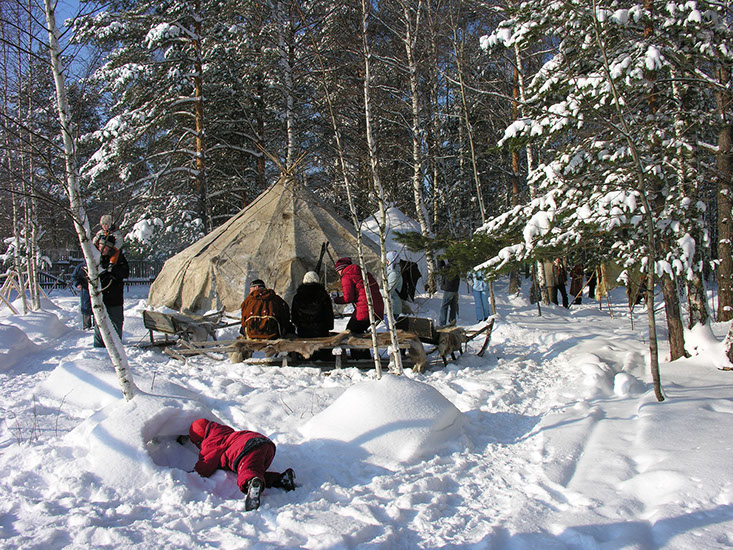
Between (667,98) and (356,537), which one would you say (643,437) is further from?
(667,98)

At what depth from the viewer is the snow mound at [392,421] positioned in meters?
3.74

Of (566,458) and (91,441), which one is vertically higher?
(91,441)

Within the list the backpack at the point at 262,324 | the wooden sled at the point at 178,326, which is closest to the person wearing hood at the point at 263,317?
the backpack at the point at 262,324

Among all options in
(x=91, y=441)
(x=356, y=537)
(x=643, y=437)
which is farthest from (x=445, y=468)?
(x=91, y=441)

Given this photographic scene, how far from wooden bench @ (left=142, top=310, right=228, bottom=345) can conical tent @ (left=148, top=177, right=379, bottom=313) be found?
278 cm

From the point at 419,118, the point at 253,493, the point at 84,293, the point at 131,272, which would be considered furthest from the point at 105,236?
the point at 131,272

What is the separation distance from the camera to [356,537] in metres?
2.58

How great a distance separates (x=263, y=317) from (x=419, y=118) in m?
8.66

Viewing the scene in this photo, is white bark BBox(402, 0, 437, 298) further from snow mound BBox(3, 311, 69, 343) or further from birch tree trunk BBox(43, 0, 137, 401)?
birch tree trunk BBox(43, 0, 137, 401)

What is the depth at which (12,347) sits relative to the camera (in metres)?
7.15

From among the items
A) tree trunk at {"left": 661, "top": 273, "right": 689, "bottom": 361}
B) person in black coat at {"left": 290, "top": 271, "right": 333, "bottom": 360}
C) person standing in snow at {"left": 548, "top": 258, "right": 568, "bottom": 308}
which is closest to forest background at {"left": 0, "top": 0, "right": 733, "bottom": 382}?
tree trunk at {"left": 661, "top": 273, "right": 689, "bottom": 361}

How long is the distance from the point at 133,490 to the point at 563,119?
211 inches

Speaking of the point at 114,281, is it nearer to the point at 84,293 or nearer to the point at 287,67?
the point at 84,293

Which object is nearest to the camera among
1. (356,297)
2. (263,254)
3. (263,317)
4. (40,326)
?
(263,317)
